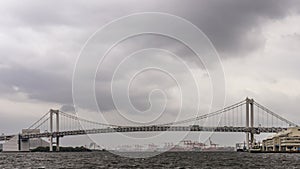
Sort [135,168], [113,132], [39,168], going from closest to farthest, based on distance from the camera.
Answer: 1. [135,168]
2. [39,168]
3. [113,132]

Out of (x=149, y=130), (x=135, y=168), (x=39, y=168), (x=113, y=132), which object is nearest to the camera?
(x=135, y=168)

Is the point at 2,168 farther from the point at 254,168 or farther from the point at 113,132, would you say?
the point at 113,132

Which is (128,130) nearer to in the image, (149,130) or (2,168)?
(149,130)

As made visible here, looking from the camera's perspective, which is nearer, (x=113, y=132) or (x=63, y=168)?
(x=63, y=168)

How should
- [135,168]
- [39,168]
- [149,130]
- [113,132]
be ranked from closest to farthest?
[135,168] < [39,168] < [149,130] < [113,132]

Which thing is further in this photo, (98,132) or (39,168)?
(98,132)

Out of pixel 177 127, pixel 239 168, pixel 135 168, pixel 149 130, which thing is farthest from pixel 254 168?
pixel 177 127

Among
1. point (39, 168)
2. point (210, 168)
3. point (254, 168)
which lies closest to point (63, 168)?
point (39, 168)

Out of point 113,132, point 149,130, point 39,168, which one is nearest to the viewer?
point 39,168
